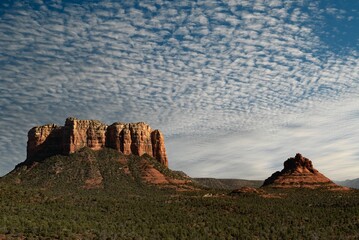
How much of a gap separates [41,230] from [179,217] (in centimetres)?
2300

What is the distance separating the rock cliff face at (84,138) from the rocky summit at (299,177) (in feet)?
138

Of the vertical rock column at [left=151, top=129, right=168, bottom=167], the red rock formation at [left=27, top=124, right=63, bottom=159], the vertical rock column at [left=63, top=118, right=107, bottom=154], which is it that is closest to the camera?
the vertical rock column at [left=63, top=118, right=107, bottom=154]

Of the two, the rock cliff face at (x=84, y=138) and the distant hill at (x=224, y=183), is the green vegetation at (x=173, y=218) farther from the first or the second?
the distant hill at (x=224, y=183)

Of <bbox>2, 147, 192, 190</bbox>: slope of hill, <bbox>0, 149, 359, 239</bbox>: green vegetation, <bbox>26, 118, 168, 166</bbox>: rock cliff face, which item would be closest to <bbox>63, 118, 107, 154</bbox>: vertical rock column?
<bbox>26, 118, 168, 166</bbox>: rock cliff face

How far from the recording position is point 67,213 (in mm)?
51031

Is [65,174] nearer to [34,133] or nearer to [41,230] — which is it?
[34,133]

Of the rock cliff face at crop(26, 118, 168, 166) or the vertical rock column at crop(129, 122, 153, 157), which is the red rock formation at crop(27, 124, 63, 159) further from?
the vertical rock column at crop(129, 122, 153, 157)

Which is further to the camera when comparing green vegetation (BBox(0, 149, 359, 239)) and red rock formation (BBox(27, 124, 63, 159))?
red rock formation (BBox(27, 124, 63, 159))

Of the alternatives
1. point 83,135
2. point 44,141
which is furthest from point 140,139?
point 44,141

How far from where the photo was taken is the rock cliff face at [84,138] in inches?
4805

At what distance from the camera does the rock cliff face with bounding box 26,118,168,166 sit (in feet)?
400

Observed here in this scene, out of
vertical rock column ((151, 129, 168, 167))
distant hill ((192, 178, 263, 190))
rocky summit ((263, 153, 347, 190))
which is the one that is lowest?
rocky summit ((263, 153, 347, 190))

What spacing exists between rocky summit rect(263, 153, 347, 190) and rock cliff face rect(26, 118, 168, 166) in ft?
138

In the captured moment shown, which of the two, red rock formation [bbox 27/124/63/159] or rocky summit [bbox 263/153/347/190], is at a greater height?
red rock formation [bbox 27/124/63/159]
